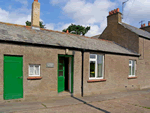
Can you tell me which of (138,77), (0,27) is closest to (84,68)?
(0,27)

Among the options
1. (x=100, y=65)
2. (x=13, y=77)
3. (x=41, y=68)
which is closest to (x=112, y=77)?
(x=100, y=65)

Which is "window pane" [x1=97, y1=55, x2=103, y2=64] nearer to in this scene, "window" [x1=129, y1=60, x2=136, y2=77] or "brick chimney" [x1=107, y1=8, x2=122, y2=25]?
"window" [x1=129, y1=60, x2=136, y2=77]

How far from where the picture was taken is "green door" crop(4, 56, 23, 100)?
675cm

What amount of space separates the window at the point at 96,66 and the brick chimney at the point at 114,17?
6.55 m

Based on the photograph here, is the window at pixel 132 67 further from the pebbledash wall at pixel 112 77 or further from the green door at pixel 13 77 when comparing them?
the green door at pixel 13 77

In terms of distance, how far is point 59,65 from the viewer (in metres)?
8.90

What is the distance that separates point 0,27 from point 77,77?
5.41 metres

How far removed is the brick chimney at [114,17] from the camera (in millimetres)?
15117

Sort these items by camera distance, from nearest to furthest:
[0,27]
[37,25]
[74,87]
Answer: [0,27]
[74,87]
[37,25]

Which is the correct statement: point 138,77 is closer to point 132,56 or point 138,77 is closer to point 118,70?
point 132,56

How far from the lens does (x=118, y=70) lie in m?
11.6

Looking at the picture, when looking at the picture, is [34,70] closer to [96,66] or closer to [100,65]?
[96,66]

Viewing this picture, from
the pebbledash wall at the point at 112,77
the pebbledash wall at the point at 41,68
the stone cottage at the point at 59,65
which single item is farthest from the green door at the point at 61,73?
the pebbledash wall at the point at 112,77

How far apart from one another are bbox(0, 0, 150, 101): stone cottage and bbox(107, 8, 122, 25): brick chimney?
5.66 ft
